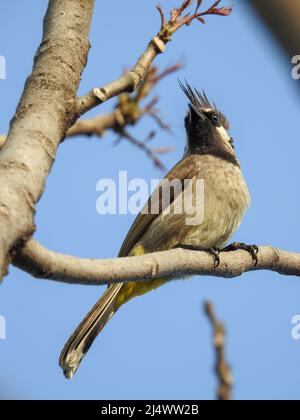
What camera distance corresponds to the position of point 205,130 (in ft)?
16.8

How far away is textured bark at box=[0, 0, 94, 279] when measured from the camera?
1.42 meters

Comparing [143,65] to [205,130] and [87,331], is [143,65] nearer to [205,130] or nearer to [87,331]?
[87,331]

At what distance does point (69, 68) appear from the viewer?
6.65 feet

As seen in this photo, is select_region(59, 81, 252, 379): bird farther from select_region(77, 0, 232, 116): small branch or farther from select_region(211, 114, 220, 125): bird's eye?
select_region(77, 0, 232, 116): small branch

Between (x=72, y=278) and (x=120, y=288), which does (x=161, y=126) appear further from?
(x=72, y=278)

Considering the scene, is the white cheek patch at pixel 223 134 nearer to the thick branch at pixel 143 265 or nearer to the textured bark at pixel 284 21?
the thick branch at pixel 143 265

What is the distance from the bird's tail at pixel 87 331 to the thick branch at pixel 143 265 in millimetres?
1016

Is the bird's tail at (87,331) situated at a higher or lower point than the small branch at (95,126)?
lower

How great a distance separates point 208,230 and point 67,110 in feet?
7.71

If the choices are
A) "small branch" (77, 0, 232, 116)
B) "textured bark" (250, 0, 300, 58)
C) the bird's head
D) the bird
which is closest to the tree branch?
"small branch" (77, 0, 232, 116)

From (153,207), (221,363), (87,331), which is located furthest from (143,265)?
(153,207)

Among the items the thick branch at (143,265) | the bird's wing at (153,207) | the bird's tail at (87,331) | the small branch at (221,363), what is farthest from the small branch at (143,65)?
the bird's wing at (153,207)

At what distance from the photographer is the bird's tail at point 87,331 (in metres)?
3.36

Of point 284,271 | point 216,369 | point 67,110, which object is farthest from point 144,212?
point 67,110
